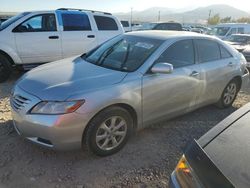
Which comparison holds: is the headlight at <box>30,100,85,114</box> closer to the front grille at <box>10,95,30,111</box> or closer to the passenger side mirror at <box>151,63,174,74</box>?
the front grille at <box>10,95,30,111</box>

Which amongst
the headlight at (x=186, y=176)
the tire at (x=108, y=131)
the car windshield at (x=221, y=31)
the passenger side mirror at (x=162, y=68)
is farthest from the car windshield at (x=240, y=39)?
the headlight at (x=186, y=176)

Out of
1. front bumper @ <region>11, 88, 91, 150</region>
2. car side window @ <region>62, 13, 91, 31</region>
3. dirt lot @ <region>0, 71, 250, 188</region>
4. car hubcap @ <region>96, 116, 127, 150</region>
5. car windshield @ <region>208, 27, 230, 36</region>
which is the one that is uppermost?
car side window @ <region>62, 13, 91, 31</region>

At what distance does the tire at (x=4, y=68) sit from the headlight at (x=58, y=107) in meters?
3.86

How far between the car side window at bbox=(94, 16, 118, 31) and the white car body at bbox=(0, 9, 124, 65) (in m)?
0.08

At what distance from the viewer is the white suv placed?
609 cm

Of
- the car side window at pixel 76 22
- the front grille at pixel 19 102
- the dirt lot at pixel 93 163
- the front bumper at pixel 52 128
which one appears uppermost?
the car side window at pixel 76 22

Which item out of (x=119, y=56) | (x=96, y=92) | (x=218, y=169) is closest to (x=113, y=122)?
(x=96, y=92)

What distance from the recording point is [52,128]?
2.75 metres

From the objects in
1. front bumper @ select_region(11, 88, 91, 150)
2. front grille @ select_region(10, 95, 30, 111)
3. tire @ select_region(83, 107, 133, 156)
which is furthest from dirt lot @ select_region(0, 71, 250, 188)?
front grille @ select_region(10, 95, 30, 111)

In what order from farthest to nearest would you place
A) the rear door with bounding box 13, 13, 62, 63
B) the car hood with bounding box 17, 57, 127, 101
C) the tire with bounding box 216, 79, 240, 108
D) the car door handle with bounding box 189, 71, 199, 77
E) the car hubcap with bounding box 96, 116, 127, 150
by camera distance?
1. the rear door with bounding box 13, 13, 62, 63
2. the tire with bounding box 216, 79, 240, 108
3. the car door handle with bounding box 189, 71, 199, 77
4. the car hubcap with bounding box 96, 116, 127, 150
5. the car hood with bounding box 17, 57, 127, 101

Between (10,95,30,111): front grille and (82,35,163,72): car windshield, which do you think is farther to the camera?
(82,35,163,72): car windshield

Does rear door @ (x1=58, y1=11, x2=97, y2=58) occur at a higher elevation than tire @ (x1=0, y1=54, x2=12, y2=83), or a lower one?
higher

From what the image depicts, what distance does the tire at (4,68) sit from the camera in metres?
6.03

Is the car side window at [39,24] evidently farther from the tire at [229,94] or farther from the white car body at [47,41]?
the tire at [229,94]
